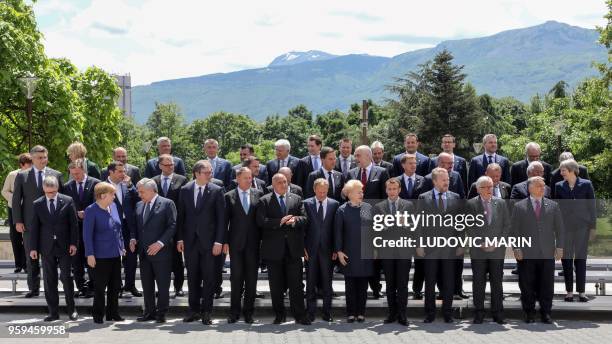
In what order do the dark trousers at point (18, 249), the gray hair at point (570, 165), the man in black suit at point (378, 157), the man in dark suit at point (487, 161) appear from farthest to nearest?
the dark trousers at point (18, 249), the man in black suit at point (378, 157), the man in dark suit at point (487, 161), the gray hair at point (570, 165)

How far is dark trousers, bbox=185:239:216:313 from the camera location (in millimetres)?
10141

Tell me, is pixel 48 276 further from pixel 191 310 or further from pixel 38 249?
pixel 191 310

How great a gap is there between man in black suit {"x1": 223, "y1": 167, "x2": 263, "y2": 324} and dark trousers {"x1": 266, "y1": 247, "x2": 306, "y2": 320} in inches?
9.7

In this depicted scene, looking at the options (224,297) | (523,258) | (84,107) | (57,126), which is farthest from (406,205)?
(84,107)

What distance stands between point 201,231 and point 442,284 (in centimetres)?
305

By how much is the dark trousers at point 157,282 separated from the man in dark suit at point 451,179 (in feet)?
11.5

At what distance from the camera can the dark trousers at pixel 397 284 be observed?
10.1 m

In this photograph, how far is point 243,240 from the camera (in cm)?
1022

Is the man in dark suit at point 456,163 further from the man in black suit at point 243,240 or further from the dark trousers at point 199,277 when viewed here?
the dark trousers at point 199,277

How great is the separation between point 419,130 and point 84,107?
2623 centimetres

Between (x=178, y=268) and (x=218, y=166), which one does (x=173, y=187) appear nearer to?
(x=178, y=268)

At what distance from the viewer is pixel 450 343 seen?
880cm

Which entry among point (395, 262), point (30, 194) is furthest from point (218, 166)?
point (395, 262)

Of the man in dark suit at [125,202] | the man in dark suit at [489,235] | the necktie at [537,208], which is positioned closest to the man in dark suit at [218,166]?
the man in dark suit at [125,202]
